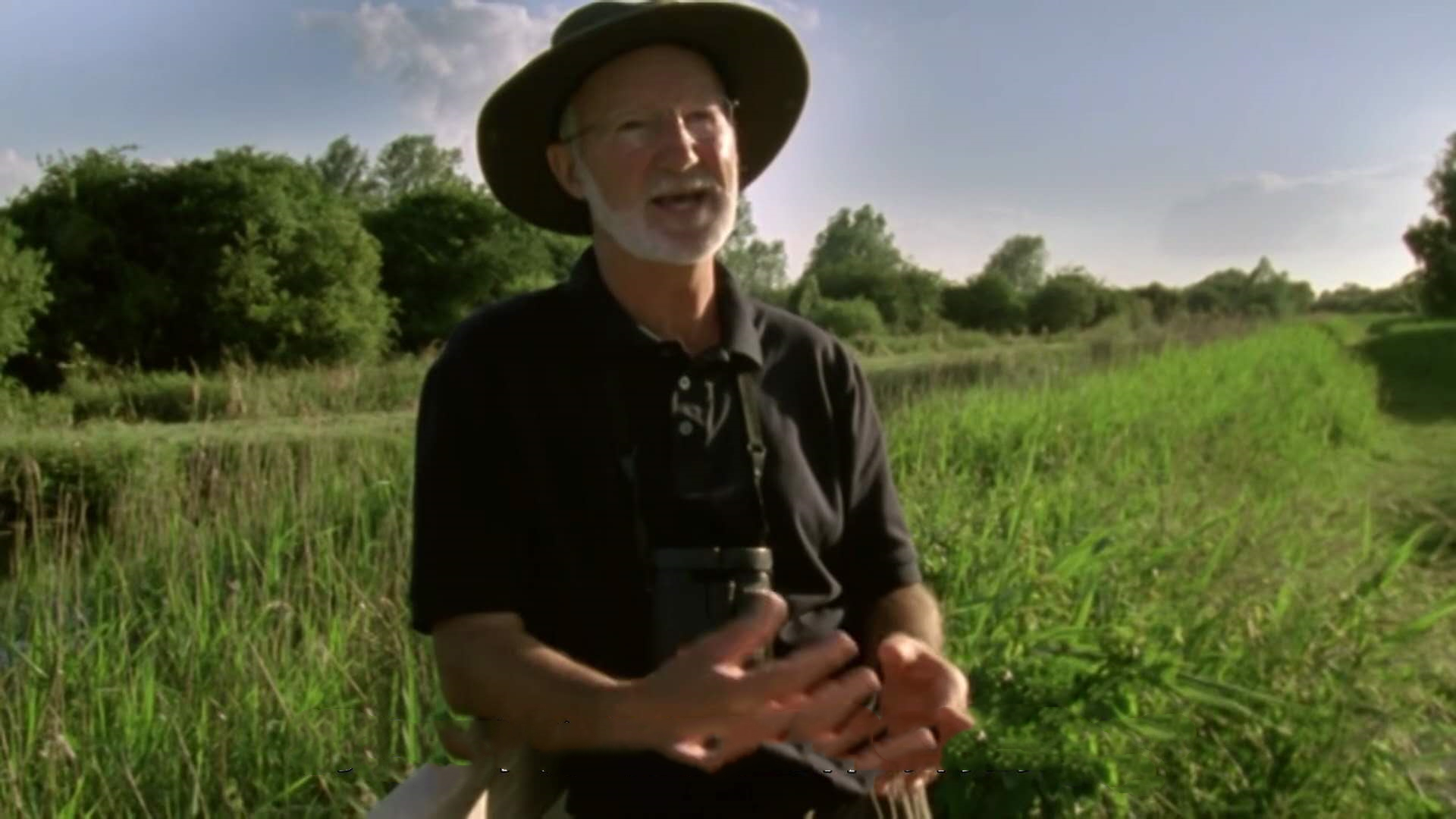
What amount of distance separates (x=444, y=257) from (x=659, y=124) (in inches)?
1541

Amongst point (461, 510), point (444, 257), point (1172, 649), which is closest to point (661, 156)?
point (461, 510)

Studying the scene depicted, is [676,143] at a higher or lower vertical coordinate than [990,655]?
higher

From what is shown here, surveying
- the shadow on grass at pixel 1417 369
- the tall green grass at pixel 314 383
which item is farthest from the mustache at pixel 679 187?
the shadow on grass at pixel 1417 369

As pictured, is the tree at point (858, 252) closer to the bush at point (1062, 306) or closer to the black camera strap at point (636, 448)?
the bush at point (1062, 306)

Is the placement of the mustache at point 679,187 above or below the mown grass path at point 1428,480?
above

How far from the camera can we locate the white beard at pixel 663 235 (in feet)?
4.91

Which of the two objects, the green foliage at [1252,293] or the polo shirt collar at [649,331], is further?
the green foliage at [1252,293]

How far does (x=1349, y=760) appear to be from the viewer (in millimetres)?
3238

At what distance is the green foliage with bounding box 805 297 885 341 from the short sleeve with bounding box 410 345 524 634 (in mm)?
40046

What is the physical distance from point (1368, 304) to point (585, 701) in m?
69.9

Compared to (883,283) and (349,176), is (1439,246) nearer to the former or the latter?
(883,283)

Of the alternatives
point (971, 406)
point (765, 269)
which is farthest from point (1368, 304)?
point (971, 406)

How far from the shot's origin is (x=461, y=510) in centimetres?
135

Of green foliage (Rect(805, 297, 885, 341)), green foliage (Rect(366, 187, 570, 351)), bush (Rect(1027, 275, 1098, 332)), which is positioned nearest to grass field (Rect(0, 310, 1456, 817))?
green foliage (Rect(366, 187, 570, 351))
